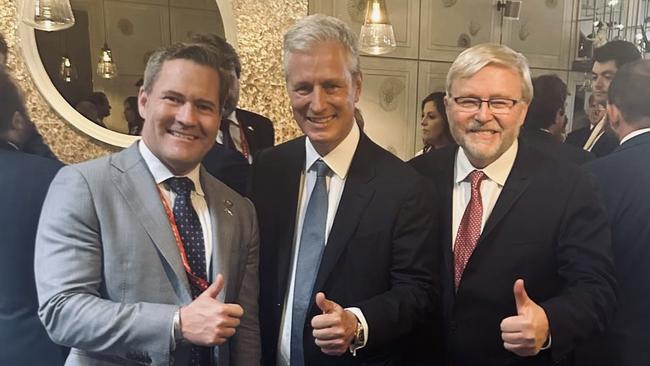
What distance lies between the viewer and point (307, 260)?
1.42 meters

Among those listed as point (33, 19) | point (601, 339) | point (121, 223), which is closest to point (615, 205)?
point (601, 339)

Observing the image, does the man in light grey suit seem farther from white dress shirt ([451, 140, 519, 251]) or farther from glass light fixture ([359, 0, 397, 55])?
glass light fixture ([359, 0, 397, 55])

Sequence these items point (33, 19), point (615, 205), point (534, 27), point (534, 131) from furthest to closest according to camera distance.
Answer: point (534, 27) < point (534, 131) < point (33, 19) < point (615, 205)

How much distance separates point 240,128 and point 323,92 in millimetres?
802

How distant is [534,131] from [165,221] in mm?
1470

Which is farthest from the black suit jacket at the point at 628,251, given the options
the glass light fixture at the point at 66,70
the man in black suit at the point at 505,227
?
the glass light fixture at the point at 66,70

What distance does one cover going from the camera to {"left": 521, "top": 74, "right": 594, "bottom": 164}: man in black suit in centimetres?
202

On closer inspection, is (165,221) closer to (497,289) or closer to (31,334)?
(31,334)

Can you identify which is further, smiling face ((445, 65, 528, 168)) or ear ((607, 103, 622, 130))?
ear ((607, 103, 622, 130))

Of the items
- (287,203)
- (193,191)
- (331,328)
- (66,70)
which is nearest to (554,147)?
(287,203)

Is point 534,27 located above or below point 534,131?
above

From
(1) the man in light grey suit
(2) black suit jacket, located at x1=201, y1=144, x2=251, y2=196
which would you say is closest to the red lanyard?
(1) the man in light grey suit

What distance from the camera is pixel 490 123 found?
1.43m

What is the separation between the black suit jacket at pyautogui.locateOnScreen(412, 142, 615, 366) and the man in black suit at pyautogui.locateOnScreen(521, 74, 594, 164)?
602 mm
